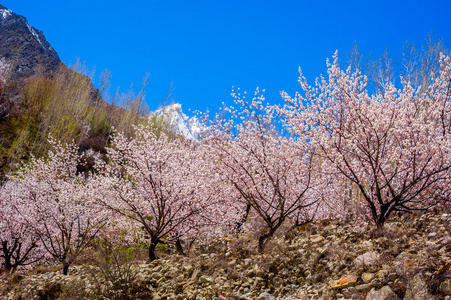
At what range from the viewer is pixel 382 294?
397 centimetres

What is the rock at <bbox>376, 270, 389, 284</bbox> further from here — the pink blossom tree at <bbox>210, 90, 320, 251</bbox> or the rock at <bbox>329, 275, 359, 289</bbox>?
the pink blossom tree at <bbox>210, 90, 320, 251</bbox>

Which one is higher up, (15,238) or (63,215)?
(63,215)

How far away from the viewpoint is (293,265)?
6133mm

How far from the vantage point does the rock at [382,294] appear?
3.89m

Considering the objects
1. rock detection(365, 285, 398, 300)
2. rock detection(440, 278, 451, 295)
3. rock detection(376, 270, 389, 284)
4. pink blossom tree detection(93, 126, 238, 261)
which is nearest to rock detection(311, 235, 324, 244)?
rock detection(376, 270, 389, 284)

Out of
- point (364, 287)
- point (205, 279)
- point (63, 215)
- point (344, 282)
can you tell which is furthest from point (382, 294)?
point (63, 215)

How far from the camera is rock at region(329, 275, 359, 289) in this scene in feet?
14.8

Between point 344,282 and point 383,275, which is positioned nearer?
point 383,275

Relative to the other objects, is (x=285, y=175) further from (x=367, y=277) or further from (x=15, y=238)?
(x=15, y=238)

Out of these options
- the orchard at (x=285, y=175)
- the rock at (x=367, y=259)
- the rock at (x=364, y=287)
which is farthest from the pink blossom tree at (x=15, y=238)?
the rock at (x=364, y=287)

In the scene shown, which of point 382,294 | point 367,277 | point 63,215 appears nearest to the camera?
point 382,294

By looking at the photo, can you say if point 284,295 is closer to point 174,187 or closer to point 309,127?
point 309,127

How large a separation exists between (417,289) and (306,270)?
2281 mm

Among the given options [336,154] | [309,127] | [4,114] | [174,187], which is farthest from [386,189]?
[4,114]
